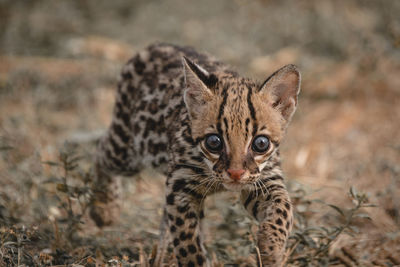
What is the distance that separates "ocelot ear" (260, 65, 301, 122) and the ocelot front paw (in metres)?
2.77

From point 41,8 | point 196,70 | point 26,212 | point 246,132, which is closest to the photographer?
point 246,132

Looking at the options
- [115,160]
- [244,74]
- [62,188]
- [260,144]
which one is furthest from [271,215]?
[244,74]

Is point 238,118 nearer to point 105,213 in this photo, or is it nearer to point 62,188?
point 62,188

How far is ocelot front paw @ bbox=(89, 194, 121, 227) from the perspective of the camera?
596cm

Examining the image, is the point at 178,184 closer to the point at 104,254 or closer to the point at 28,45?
the point at 104,254

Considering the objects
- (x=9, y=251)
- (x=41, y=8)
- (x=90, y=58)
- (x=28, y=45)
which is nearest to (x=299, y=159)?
(x=9, y=251)

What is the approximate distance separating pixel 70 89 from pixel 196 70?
6568 millimetres

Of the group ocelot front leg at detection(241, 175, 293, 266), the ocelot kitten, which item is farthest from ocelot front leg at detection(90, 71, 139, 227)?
ocelot front leg at detection(241, 175, 293, 266)

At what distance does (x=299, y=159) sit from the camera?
7.48 m

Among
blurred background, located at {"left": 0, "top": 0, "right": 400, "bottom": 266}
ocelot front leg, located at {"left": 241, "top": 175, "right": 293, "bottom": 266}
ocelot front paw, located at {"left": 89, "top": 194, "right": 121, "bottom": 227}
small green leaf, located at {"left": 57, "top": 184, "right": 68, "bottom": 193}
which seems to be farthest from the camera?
ocelot front paw, located at {"left": 89, "top": 194, "right": 121, "bottom": 227}

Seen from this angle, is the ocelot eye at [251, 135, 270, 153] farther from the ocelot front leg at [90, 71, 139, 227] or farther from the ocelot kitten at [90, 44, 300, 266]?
the ocelot front leg at [90, 71, 139, 227]

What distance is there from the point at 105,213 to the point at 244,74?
2451 millimetres

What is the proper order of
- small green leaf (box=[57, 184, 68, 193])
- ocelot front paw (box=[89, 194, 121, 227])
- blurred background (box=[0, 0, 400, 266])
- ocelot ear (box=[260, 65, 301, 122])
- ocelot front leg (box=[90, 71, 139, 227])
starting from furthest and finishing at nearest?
ocelot front paw (box=[89, 194, 121, 227]) < ocelot front leg (box=[90, 71, 139, 227]) < blurred background (box=[0, 0, 400, 266]) < small green leaf (box=[57, 184, 68, 193]) < ocelot ear (box=[260, 65, 301, 122])

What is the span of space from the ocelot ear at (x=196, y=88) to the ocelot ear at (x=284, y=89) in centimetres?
47
